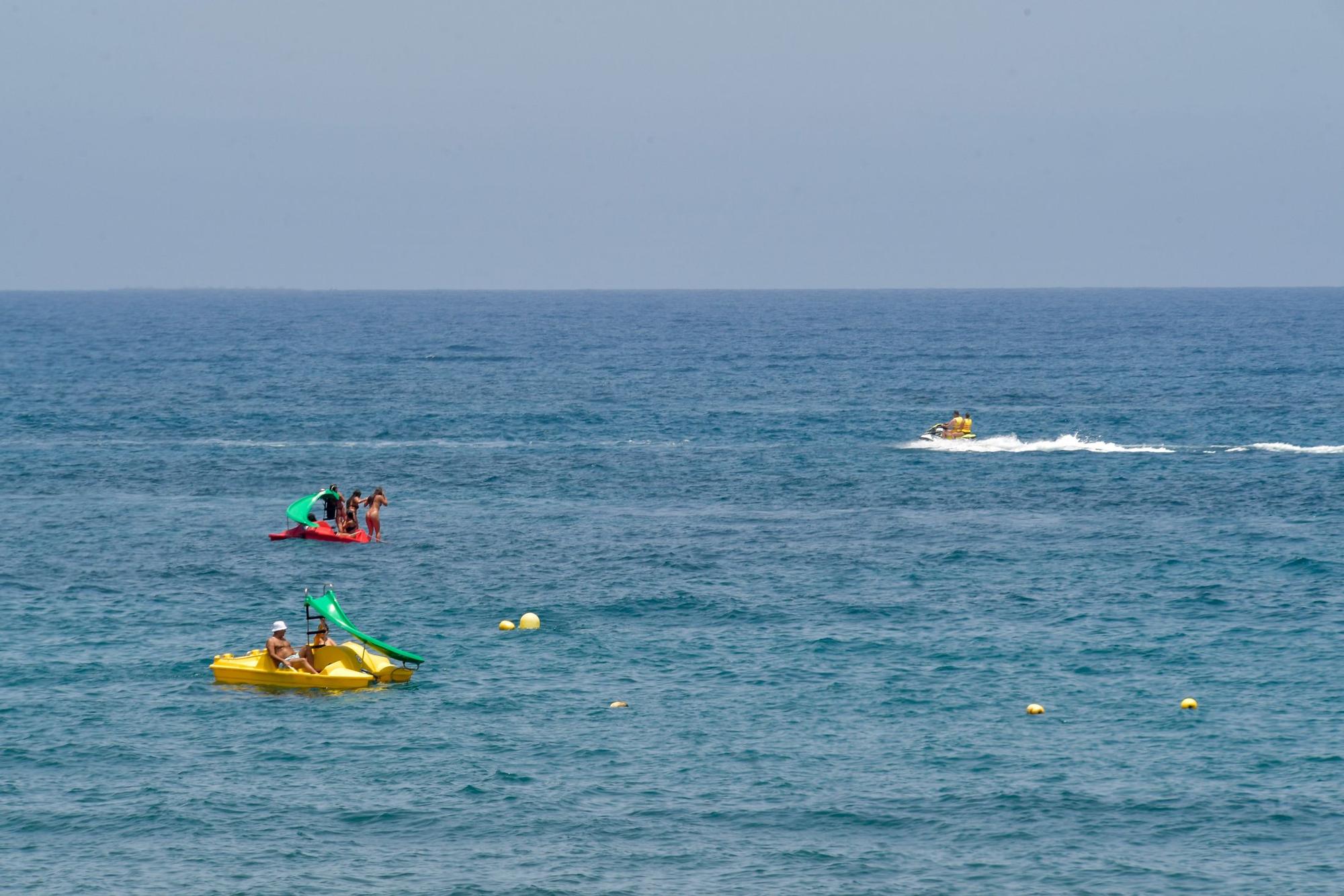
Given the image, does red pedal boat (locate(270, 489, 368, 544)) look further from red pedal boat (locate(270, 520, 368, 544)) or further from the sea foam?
the sea foam

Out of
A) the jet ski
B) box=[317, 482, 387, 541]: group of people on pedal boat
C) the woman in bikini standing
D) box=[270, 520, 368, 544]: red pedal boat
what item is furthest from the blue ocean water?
the jet ski

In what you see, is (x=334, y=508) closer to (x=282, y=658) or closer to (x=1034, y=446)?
(x=282, y=658)

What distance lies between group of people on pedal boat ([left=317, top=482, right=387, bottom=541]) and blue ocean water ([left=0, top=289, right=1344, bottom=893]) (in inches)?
53.5

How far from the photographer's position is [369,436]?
266ft

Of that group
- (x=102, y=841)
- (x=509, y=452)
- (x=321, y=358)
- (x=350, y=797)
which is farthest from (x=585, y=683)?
(x=321, y=358)

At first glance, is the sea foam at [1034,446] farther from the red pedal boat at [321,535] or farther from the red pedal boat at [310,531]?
the red pedal boat at [310,531]

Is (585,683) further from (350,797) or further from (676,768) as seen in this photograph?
(350,797)

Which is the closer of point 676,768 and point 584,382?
point 676,768

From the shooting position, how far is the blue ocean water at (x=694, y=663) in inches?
1059

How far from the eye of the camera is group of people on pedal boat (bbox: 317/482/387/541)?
53531 millimetres

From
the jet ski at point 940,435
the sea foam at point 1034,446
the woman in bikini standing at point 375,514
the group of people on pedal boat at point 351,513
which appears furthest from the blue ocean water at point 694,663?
the jet ski at point 940,435

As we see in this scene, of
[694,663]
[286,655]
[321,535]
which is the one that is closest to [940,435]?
[321,535]

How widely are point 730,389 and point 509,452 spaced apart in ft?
122

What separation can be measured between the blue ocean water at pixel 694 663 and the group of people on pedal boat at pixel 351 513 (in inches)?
53.5
